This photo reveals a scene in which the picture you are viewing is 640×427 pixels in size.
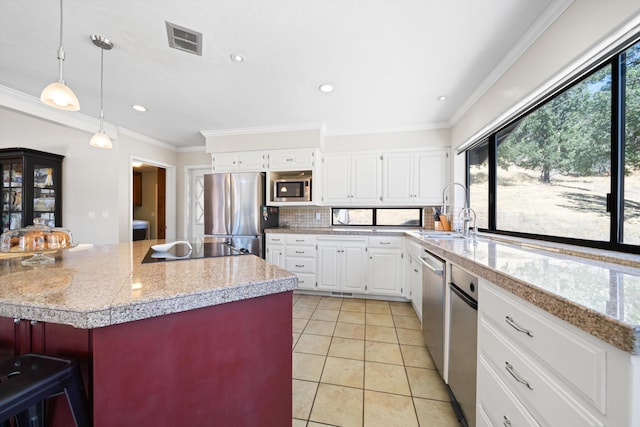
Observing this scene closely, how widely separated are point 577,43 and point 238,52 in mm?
2131

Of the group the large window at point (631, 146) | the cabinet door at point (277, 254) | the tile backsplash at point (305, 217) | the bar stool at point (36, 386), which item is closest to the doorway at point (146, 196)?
the tile backsplash at point (305, 217)

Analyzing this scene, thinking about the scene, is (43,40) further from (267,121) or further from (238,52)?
(267,121)

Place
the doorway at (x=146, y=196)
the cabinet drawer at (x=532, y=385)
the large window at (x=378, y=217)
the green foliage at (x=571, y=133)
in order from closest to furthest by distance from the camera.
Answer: the cabinet drawer at (x=532, y=385) < the green foliage at (x=571, y=133) < the large window at (x=378, y=217) < the doorway at (x=146, y=196)

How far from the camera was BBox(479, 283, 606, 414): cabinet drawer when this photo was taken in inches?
21.5

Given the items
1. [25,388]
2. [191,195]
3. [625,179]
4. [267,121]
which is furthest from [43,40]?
[625,179]

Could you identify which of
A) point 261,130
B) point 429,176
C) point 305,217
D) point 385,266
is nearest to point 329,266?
point 385,266

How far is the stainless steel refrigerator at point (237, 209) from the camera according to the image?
3395mm

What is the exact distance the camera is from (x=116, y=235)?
3.47 meters

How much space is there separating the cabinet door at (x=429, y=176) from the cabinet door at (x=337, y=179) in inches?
36.5

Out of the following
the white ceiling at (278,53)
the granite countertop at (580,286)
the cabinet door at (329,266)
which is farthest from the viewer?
the cabinet door at (329,266)

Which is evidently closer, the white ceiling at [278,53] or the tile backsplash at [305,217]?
the white ceiling at [278,53]

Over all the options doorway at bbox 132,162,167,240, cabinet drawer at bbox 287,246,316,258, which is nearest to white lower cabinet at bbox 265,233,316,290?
cabinet drawer at bbox 287,246,316,258

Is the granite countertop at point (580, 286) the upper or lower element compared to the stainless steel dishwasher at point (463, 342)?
upper

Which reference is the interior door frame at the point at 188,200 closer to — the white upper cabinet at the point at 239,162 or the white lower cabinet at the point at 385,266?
the white upper cabinet at the point at 239,162
